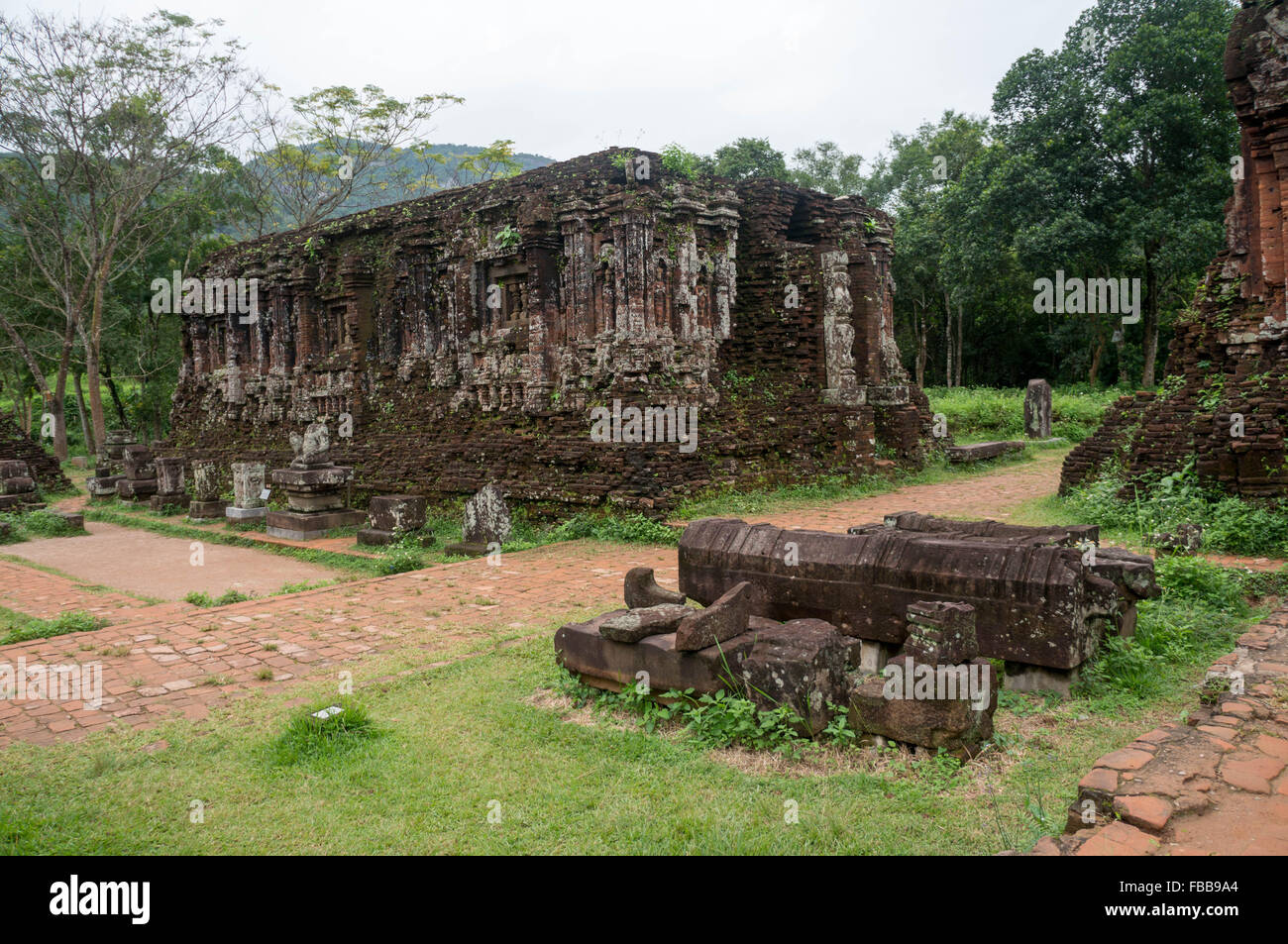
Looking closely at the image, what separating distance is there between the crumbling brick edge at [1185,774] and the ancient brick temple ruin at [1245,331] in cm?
535

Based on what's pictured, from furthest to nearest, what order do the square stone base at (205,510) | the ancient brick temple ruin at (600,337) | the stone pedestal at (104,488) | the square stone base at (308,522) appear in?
the stone pedestal at (104,488) < the square stone base at (205,510) < the square stone base at (308,522) < the ancient brick temple ruin at (600,337)

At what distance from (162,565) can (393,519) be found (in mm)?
3239

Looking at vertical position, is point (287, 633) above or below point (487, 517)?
below

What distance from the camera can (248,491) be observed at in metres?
14.6

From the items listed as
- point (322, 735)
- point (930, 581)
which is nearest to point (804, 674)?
point (930, 581)

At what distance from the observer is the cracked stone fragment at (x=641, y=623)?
4547 mm

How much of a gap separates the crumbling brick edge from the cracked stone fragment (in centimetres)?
220

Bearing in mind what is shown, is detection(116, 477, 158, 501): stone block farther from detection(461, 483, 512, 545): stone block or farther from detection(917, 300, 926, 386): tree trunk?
detection(917, 300, 926, 386): tree trunk

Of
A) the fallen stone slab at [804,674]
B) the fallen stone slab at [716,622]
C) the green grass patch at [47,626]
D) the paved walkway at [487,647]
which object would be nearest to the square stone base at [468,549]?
the paved walkway at [487,647]

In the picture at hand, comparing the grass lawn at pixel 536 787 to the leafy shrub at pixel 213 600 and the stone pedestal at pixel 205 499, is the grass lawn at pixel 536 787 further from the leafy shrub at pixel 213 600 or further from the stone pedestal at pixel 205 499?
the stone pedestal at pixel 205 499

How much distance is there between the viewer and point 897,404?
48.7ft

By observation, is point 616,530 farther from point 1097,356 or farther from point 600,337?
point 1097,356
